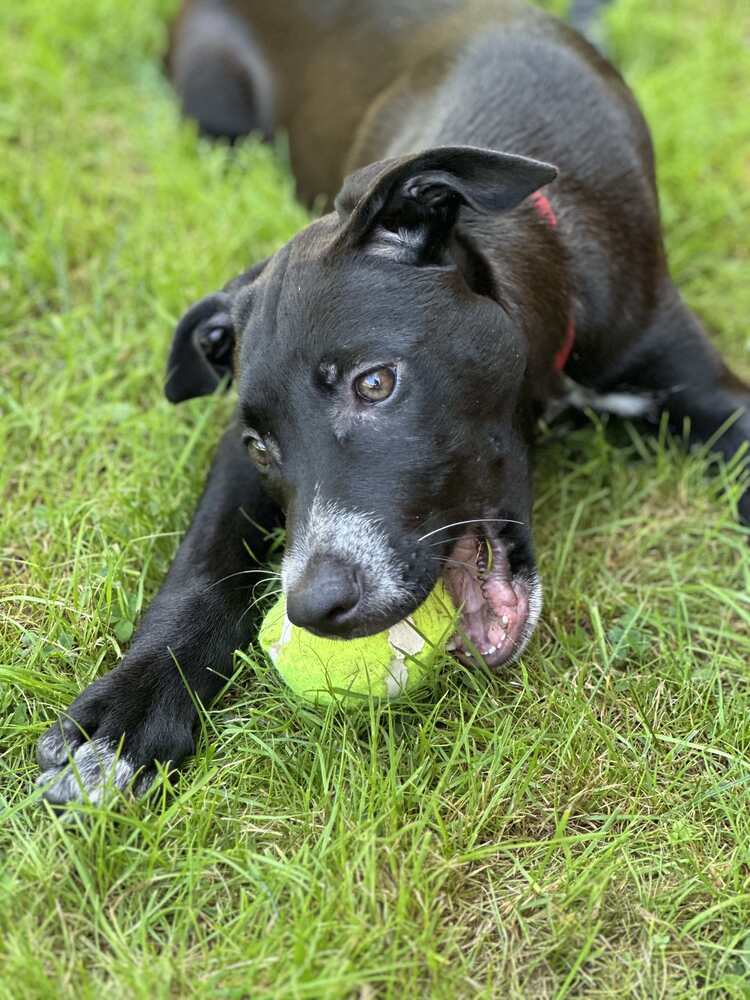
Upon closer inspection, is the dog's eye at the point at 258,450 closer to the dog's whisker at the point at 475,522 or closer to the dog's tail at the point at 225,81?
the dog's whisker at the point at 475,522

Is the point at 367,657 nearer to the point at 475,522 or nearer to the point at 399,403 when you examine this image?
the point at 475,522

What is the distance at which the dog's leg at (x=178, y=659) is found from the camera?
2814 mm

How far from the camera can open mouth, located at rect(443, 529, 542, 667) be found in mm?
3023

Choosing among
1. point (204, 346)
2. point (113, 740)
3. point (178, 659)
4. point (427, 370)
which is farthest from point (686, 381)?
point (113, 740)

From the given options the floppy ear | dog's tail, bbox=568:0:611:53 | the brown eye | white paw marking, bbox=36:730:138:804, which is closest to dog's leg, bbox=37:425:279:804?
white paw marking, bbox=36:730:138:804

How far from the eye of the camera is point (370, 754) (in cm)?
283

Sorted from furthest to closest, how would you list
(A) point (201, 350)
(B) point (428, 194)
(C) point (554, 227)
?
(A) point (201, 350) < (C) point (554, 227) < (B) point (428, 194)

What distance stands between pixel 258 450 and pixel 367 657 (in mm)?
705

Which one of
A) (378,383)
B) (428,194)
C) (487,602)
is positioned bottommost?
(487,602)

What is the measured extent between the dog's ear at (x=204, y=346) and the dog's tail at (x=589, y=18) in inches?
136

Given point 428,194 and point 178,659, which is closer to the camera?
point 428,194

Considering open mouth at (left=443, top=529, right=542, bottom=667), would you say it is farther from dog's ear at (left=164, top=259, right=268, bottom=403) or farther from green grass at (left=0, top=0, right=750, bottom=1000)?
dog's ear at (left=164, top=259, right=268, bottom=403)

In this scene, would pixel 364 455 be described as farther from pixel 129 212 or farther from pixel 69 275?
pixel 129 212

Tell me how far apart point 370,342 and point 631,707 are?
1206mm
